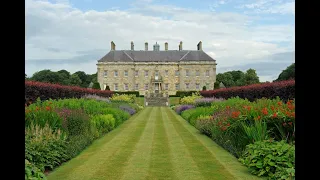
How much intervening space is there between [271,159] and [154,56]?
65.1 meters

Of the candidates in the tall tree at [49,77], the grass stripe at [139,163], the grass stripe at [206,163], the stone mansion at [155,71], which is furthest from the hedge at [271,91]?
the tall tree at [49,77]

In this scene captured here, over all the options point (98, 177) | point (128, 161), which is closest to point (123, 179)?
point (98, 177)

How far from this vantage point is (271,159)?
247 inches

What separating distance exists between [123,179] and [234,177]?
1904mm

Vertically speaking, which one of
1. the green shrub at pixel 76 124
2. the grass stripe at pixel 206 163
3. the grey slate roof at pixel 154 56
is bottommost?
the grass stripe at pixel 206 163

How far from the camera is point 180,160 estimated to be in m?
7.79

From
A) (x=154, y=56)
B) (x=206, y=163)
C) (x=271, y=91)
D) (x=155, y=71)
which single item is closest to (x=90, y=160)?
(x=206, y=163)

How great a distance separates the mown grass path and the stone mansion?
2330 inches

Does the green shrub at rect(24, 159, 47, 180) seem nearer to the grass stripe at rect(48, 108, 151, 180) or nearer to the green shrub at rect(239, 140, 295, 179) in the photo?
the grass stripe at rect(48, 108, 151, 180)

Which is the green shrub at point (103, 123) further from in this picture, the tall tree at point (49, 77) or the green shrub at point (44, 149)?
the tall tree at point (49, 77)

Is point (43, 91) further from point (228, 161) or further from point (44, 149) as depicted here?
point (228, 161)

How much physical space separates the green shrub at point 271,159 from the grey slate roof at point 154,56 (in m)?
63.7

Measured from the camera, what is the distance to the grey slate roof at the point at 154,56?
69875mm
